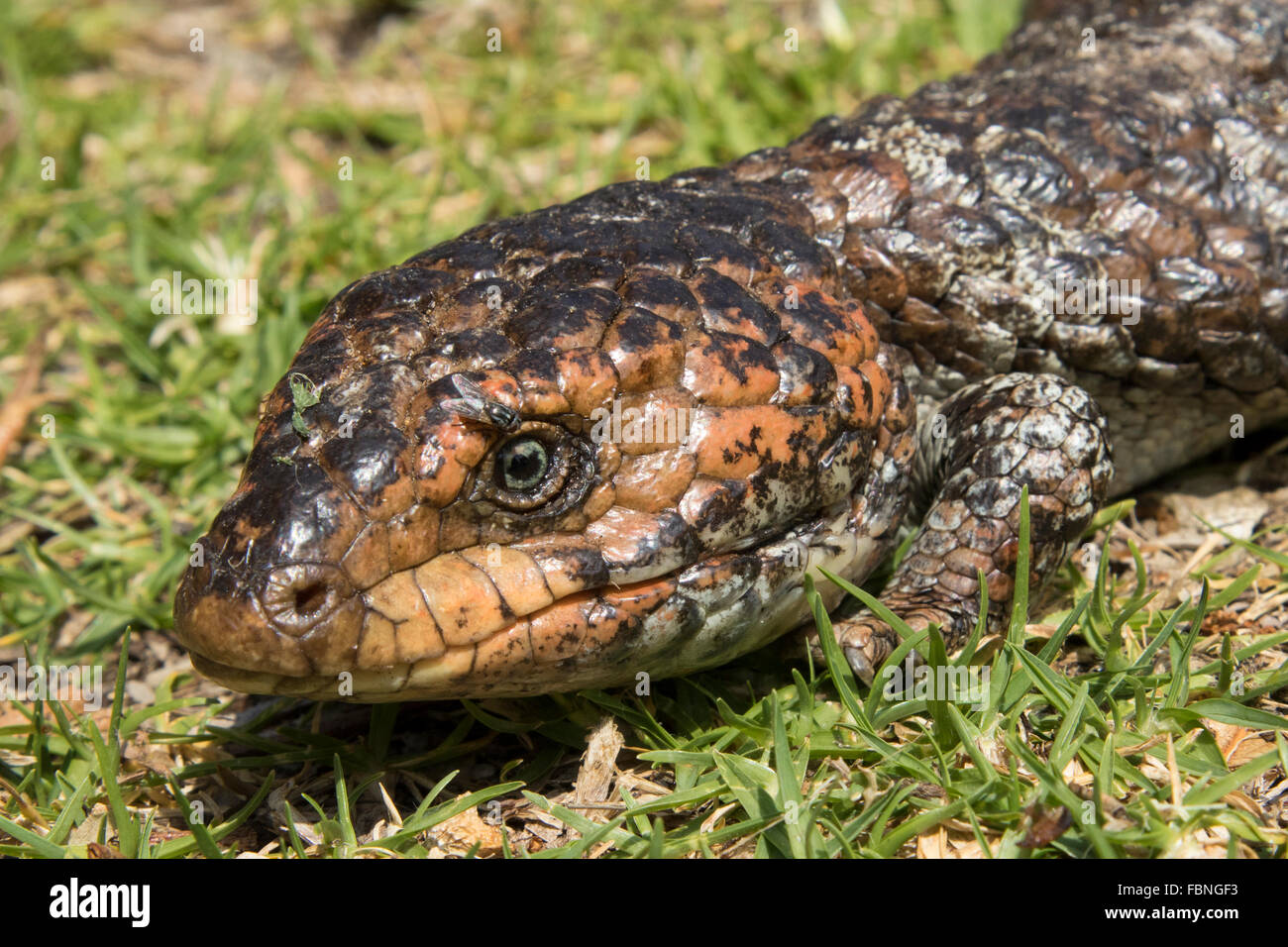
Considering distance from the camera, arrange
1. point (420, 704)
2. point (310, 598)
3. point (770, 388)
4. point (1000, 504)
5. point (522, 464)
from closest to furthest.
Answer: point (310, 598) < point (522, 464) < point (770, 388) < point (1000, 504) < point (420, 704)

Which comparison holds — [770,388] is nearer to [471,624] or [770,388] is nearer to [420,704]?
[471,624]

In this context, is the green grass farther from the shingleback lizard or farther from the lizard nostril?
the lizard nostril

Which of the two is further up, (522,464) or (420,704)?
(522,464)

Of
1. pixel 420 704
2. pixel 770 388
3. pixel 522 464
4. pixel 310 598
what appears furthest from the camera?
pixel 420 704

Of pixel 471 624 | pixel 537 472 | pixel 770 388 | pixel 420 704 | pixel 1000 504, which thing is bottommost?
pixel 420 704

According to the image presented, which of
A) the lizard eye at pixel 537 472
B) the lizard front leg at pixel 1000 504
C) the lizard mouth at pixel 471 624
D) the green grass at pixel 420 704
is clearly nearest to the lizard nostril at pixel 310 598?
the lizard mouth at pixel 471 624

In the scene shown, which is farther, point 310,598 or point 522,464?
point 522,464

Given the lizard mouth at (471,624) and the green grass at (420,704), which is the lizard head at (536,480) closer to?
the lizard mouth at (471,624)

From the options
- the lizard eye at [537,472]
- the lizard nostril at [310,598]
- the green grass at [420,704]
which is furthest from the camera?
the green grass at [420,704]

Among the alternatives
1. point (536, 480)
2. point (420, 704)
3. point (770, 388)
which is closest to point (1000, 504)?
point (770, 388)
